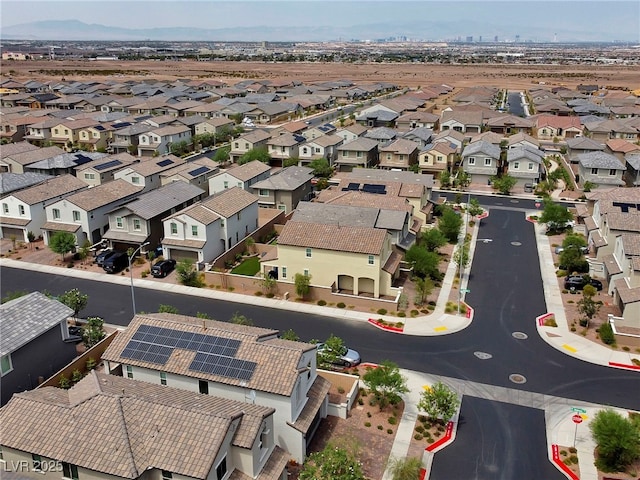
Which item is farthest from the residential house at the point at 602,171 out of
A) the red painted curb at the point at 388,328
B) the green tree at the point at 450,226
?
the red painted curb at the point at 388,328

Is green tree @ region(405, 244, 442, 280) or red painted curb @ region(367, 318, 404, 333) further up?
green tree @ region(405, 244, 442, 280)

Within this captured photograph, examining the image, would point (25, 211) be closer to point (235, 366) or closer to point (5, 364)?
point (5, 364)

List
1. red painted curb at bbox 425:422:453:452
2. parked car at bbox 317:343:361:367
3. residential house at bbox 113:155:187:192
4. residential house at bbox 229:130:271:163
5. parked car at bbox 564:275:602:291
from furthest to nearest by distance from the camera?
residential house at bbox 229:130:271:163
residential house at bbox 113:155:187:192
parked car at bbox 564:275:602:291
parked car at bbox 317:343:361:367
red painted curb at bbox 425:422:453:452

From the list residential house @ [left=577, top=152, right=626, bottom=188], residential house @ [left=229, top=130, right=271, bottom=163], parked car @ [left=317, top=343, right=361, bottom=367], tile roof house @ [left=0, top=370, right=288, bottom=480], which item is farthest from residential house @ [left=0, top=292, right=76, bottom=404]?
residential house @ [left=577, top=152, right=626, bottom=188]

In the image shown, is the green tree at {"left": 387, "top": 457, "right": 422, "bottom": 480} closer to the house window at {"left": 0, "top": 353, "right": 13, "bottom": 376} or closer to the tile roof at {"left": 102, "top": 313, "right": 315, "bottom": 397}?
the tile roof at {"left": 102, "top": 313, "right": 315, "bottom": 397}

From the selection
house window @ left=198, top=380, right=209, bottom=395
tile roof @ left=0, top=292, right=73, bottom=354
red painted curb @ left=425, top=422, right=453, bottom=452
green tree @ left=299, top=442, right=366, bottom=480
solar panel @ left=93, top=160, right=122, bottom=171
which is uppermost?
solar panel @ left=93, top=160, right=122, bottom=171

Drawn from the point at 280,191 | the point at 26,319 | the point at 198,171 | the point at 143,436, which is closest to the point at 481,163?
the point at 280,191

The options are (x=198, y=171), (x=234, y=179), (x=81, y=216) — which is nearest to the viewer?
(x=81, y=216)
